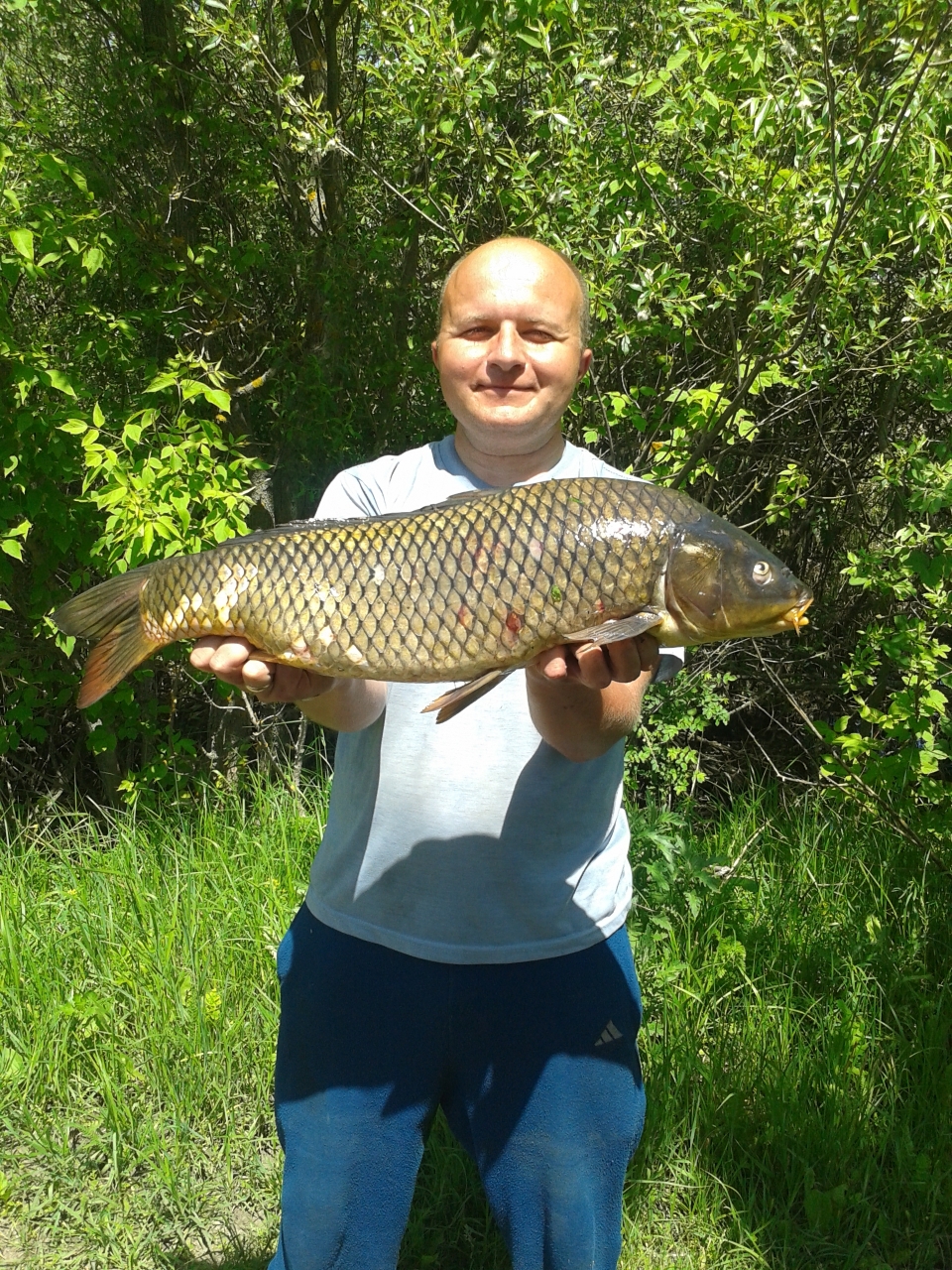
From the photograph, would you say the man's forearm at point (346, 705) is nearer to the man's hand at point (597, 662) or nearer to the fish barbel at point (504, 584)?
the fish barbel at point (504, 584)

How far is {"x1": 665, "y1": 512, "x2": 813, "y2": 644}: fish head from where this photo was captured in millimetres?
1451

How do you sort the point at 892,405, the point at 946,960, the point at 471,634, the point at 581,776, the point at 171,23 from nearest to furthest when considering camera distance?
the point at 471,634 → the point at 581,776 → the point at 946,960 → the point at 171,23 → the point at 892,405

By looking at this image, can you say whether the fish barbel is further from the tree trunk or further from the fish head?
the tree trunk

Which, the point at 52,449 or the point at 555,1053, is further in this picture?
the point at 52,449

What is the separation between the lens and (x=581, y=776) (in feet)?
5.12

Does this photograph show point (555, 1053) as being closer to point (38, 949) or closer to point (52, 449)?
point (38, 949)

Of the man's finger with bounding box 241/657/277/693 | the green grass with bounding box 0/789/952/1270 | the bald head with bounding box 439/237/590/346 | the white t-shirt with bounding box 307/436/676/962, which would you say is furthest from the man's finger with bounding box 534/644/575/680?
Answer: the green grass with bounding box 0/789/952/1270

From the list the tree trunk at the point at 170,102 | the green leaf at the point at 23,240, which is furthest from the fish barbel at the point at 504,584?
the tree trunk at the point at 170,102

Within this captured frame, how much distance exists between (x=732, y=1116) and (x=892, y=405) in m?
2.90

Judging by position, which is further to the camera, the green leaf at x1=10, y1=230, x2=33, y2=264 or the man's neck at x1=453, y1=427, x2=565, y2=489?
the green leaf at x1=10, y1=230, x2=33, y2=264

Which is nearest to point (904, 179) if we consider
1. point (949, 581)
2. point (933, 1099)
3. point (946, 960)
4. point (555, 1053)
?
point (949, 581)

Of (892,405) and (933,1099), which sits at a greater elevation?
(892,405)

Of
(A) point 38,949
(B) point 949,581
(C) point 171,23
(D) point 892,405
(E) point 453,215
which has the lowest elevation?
(A) point 38,949

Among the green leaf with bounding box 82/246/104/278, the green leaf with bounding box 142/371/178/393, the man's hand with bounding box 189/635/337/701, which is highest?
the green leaf with bounding box 82/246/104/278
